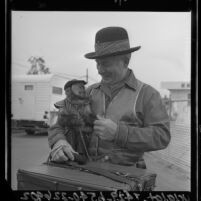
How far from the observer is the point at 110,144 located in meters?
3.27

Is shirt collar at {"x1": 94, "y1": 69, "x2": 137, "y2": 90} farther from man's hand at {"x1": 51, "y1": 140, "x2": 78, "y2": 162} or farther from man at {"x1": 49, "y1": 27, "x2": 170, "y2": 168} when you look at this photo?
man's hand at {"x1": 51, "y1": 140, "x2": 78, "y2": 162}

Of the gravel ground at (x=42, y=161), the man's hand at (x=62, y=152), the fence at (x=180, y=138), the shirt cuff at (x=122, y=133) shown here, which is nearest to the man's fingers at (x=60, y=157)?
the man's hand at (x=62, y=152)

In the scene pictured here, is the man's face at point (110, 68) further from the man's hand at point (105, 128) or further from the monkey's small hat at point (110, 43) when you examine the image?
the man's hand at point (105, 128)

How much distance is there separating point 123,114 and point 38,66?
3.30ft

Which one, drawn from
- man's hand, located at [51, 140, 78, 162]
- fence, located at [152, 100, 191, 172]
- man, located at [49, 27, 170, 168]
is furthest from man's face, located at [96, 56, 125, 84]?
man's hand, located at [51, 140, 78, 162]

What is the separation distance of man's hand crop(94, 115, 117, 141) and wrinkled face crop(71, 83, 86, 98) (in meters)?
0.30

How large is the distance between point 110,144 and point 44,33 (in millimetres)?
1312

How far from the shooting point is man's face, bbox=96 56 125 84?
3328mm

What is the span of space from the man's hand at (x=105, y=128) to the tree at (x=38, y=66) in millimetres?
743

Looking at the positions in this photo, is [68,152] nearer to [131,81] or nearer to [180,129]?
[131,81]

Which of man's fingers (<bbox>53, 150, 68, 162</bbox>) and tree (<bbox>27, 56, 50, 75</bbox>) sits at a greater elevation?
tree (<bbox>27, 56, 50, 75</bbox>)

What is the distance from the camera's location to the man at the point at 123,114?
3.25 metres
